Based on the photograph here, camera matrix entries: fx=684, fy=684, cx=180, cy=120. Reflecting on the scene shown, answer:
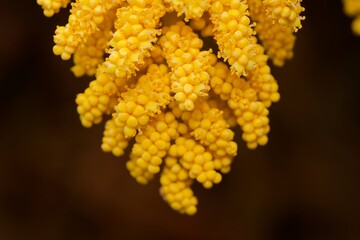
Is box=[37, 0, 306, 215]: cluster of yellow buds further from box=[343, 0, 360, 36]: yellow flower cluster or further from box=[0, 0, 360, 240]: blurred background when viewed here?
box=[0, 0, 360, 240]: blurred background

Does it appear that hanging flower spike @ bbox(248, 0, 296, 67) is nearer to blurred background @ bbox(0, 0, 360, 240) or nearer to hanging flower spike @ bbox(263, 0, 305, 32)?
hanging flower spike @ bbox(263, 0, 305, 32)

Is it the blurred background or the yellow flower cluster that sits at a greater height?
the yellow flower cluster

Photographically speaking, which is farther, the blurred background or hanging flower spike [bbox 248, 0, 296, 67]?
the blurred background

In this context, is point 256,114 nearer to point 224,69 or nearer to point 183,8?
point 224,69

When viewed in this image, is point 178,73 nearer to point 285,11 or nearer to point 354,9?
point 285,11

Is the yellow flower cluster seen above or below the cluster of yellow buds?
above

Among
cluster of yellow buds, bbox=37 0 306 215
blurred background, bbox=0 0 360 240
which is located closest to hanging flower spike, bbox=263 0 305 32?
cluster of yellow buds, bbox=37 0 306 215

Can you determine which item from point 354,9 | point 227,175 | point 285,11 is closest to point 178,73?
point 285,11
